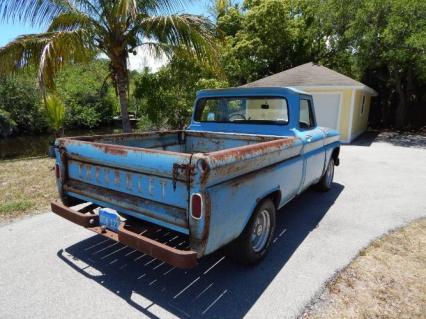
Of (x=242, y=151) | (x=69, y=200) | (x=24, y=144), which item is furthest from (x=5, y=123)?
(x=242, y=151)

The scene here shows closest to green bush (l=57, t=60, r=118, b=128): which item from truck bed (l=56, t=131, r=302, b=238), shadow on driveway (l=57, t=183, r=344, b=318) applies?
truck bed (l=56, t=131, r=302, b=238)

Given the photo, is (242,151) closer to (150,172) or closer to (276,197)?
(150,172)

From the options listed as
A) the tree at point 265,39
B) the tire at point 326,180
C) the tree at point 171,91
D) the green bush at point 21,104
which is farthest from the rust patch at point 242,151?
the green bush at point 21,104

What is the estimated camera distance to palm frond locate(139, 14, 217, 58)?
24.9 feet

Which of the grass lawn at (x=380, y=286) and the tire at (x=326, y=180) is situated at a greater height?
the tire at (x=326, y=180)

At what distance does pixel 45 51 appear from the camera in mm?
6566

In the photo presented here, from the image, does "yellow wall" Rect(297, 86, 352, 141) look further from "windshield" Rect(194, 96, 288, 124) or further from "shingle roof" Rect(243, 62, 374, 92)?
"windshield" Rect(194, 96, 288, 124)

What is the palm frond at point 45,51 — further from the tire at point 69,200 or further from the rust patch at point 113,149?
the rust patch at point 113,149

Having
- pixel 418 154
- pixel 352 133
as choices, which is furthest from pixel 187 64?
pixel 418 154

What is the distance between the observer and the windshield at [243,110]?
16.1ft

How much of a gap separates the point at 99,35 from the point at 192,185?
6.96 meters

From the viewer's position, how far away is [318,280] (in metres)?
3.32

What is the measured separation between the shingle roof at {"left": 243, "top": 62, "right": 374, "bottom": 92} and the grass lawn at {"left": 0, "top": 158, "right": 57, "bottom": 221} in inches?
452

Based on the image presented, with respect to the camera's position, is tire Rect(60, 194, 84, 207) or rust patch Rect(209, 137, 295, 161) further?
tire Rect(60, 194, 84, 207)
